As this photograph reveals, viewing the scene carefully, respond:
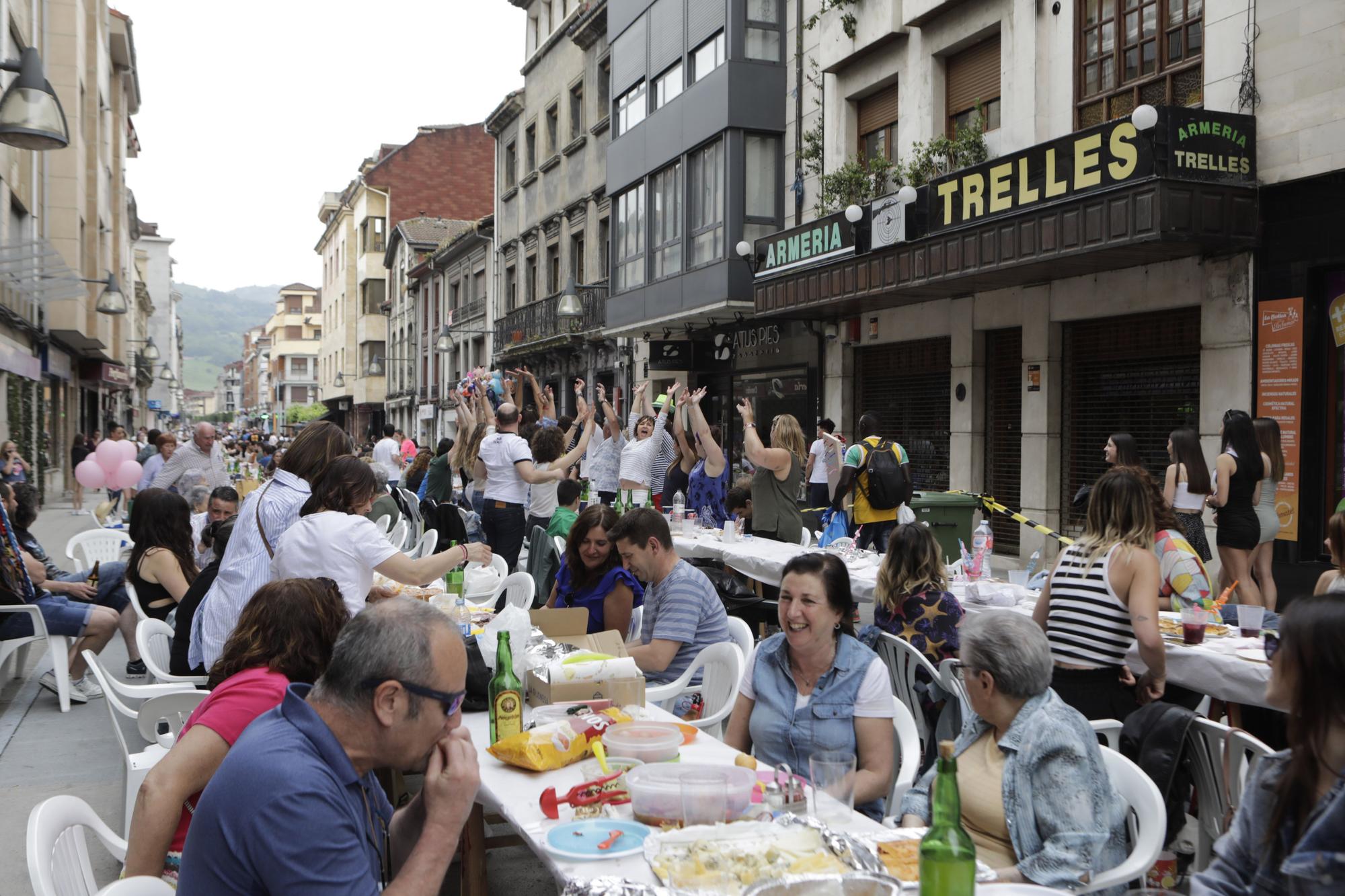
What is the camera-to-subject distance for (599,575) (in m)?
5.88

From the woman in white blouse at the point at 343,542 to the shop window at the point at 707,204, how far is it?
14135mm

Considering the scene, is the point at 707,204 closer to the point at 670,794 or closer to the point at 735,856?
the point at 670,794

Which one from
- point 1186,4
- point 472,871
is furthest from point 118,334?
point 472,871

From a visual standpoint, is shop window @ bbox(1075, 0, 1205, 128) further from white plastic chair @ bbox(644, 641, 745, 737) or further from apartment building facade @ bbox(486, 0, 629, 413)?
apartment building facade @ bbox(486, 0, 629, 413)

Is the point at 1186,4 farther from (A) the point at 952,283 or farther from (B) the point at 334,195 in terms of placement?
(B) the point at 334,195

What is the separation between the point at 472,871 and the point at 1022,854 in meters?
1.89

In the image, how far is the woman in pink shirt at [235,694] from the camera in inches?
110

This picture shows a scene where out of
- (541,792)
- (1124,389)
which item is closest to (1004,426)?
(1124,389)

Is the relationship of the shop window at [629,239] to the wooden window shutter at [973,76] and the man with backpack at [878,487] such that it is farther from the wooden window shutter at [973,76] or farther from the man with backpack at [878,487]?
the man with backpack at [878,487]

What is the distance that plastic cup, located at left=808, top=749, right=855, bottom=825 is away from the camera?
8.84 feet

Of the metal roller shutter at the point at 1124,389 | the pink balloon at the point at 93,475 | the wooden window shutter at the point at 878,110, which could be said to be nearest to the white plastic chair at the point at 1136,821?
the metal roller shutter at the point at 1124,389

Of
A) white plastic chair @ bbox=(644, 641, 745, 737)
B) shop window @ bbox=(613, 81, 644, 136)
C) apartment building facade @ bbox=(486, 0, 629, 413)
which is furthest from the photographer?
apartment building facade @ bbox=(486, 0, 629, 413)

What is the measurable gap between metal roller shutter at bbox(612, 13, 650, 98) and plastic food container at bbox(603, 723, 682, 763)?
20160 millimetres

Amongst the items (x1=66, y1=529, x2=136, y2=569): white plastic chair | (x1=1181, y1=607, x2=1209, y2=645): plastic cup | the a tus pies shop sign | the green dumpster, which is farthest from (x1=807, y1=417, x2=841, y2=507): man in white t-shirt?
(x1=1181, y1=607, x2=1209, y2=645): plastic cup
